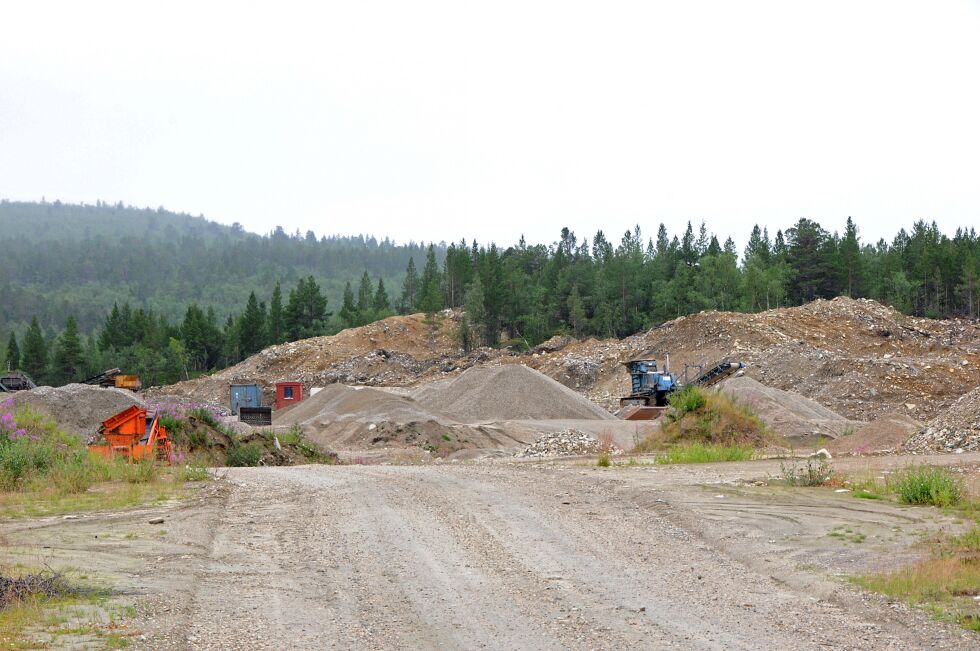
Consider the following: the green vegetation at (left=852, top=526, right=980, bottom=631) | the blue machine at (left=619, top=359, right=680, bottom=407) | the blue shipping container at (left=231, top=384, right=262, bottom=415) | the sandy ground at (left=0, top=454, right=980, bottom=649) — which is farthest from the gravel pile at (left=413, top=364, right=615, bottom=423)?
the green vegetation at (left=852, top=526, right=980, bottom=631)

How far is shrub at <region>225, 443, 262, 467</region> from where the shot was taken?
2353 centimetres

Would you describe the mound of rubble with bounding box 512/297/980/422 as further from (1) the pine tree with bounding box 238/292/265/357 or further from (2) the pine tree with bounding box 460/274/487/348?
(1) the pine tree with bounding box 238/292/265/357

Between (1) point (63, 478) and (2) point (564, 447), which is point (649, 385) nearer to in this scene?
(2) point (564, 447)

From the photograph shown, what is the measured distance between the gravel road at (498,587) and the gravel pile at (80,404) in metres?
23.5

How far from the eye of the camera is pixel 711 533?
10984mm

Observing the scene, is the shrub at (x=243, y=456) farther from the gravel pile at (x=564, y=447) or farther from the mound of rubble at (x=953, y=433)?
the mound of rubble at (x=953, y=433)

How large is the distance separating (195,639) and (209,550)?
337cm

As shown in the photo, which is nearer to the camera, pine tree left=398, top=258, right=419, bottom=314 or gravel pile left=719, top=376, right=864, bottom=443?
gravel pile left=719, top=376, right=864, bottom=443

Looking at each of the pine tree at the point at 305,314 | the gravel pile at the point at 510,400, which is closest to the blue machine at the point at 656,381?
the gravel pile at the point at 510,400

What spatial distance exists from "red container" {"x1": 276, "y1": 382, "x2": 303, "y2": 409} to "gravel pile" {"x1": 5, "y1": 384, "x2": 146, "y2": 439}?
85.8 ft

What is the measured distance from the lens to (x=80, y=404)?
3566cm

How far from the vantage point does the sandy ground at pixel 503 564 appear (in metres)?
7.04

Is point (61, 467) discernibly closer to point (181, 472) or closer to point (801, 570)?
point (181, 472)

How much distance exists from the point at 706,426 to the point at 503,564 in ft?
56.0
